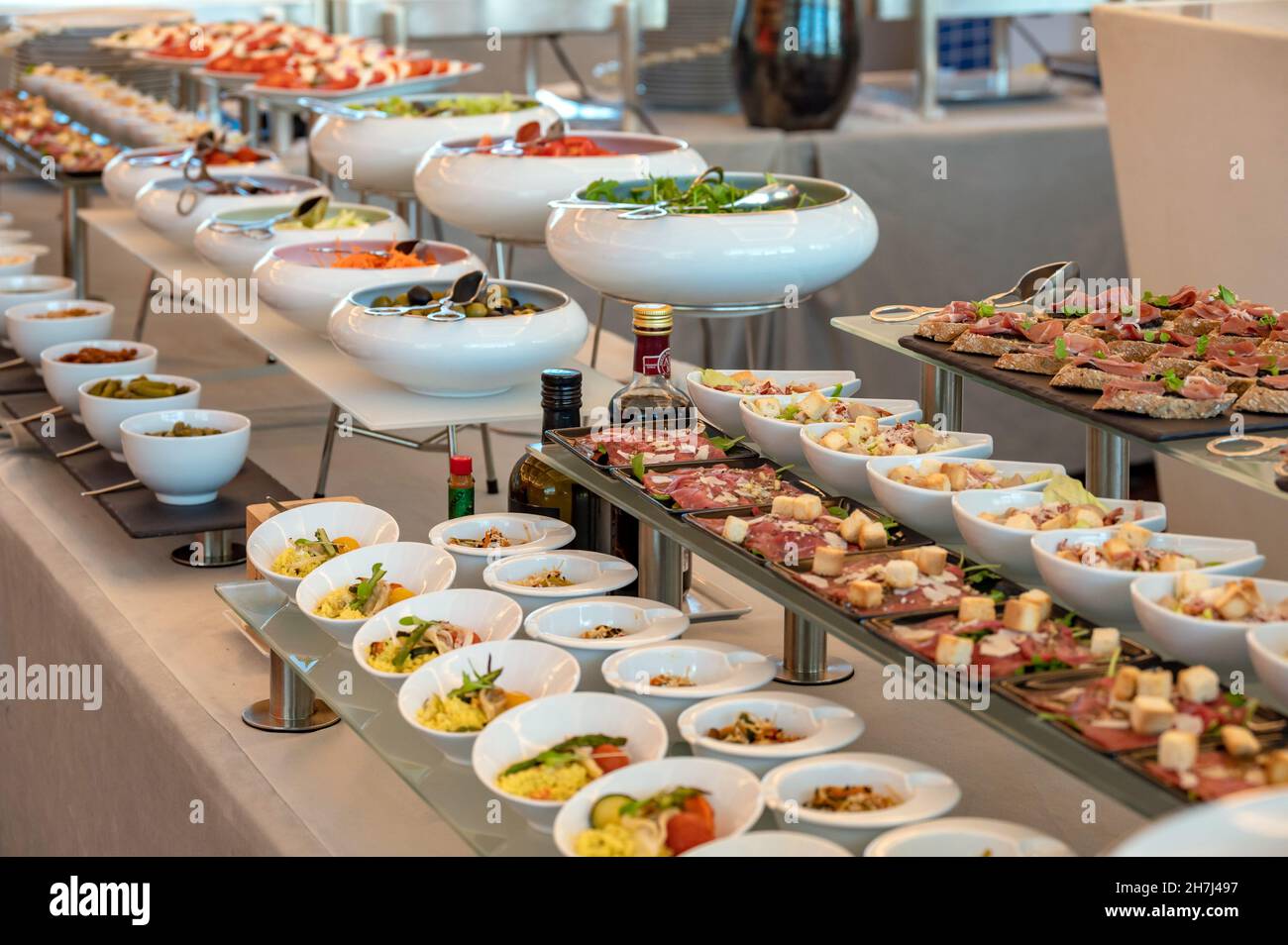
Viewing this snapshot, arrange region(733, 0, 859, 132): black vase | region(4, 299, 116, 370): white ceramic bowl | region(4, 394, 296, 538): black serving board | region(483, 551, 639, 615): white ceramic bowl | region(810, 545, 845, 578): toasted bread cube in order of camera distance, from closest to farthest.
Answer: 1. region(810, 545, 845, 578): toasted bread cube
2. region(483, 551, 639, 615): white ceramic bowl
3. region(4, 394, 296, 538): black serving board
4. region(4, 299, 116, 370): white ceramic bowl
5. region(733, 0, 859, 132): black vase

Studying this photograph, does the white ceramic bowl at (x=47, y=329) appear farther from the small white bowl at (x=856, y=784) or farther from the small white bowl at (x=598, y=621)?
the small white bowl at (x=856, y=784)

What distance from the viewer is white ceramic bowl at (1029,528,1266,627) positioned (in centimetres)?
101

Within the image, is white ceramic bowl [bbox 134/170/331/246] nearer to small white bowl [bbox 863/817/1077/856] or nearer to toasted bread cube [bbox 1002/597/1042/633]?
toasted bread cube [bbox 1002/597/1042/633]

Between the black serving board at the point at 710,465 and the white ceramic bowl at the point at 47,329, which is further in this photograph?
the white ceramic bowl at the point at 47,329

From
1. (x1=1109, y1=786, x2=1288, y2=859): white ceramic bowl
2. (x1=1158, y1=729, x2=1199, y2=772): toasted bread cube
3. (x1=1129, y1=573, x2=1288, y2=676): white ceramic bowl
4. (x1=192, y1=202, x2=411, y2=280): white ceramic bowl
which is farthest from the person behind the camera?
(x1=192, y1=202, x2=411, y2=280): white ceramic bowl

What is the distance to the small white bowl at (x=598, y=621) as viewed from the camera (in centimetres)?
119

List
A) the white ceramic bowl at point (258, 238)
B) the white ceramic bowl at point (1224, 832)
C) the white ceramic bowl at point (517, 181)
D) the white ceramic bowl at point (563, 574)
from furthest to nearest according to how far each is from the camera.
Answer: the white ceramic bowl at point (258, 238) < the white ceramic bowl at point (517, 181) < the white ceramic bowl at point (563, 574) < the white ceramic bowl at point (1224, 832)

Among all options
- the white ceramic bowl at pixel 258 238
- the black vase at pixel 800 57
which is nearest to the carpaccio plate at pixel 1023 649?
the white ceramic bowl at pixel 258 238

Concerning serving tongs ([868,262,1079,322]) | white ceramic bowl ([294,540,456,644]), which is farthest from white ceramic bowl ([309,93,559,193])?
white ceramic bowl ([294,540,456,644])

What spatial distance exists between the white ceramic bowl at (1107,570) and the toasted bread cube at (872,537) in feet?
0.36

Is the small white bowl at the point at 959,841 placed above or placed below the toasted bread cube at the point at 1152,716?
below

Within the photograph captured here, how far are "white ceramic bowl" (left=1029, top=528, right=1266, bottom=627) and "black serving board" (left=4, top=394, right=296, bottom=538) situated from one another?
3.24 ft

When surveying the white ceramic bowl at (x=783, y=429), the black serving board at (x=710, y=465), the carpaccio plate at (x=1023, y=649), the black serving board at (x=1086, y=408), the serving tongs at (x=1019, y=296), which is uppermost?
the serving tongs at (x=1019, y=296)
